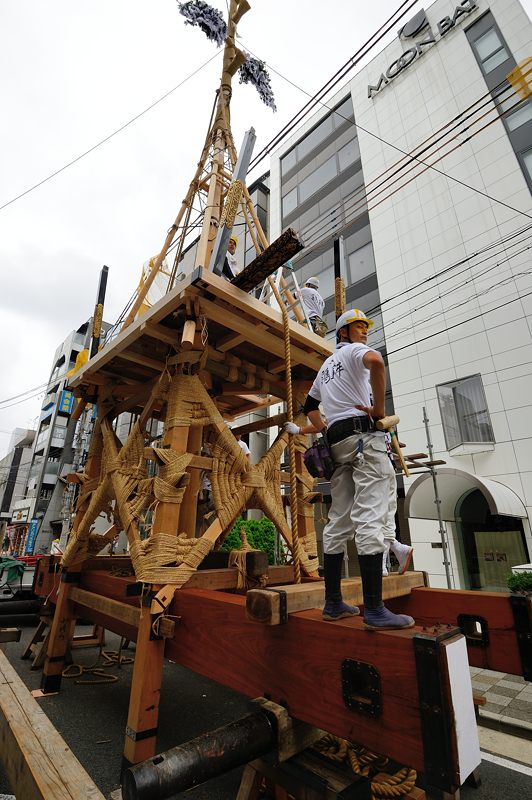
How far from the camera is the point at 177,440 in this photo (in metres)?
3.70

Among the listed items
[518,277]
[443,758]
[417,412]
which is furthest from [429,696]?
[518,277]

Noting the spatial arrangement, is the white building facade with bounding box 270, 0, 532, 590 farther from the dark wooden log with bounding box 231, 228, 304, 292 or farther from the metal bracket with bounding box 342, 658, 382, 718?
the metal bracket with bounding box 342, 658, 382, 718

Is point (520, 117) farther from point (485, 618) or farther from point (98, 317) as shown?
point (485, 618)

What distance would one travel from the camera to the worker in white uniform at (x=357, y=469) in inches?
83.3

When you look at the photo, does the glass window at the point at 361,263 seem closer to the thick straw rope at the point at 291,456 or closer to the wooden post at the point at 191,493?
the thick straw rope at the point at 291,456

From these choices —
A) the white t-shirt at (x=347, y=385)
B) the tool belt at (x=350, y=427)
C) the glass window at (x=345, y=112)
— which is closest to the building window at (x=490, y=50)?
the glass window at (x=345, y=112)

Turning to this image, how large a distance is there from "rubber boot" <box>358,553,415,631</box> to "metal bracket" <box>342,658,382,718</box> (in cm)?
17

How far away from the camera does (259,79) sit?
6.63 metres

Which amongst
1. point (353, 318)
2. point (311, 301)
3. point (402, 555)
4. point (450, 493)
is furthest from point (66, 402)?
point (353, 318)

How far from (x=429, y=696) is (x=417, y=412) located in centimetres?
1185

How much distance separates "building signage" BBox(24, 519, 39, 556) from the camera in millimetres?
28578

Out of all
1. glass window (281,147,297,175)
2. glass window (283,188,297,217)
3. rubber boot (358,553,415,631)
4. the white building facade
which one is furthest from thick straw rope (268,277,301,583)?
glass window (281,147,297,175)

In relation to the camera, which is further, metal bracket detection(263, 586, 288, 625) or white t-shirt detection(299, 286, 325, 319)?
white t-shirt detection(299, 286, 325, 319)

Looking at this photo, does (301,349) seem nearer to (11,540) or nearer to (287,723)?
(287,723)
